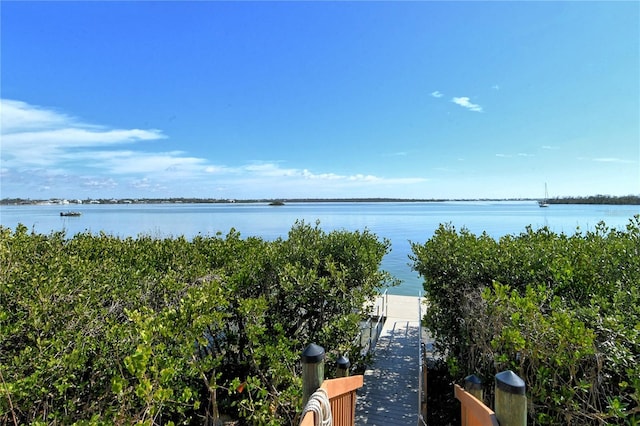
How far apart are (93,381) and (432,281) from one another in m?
3.60

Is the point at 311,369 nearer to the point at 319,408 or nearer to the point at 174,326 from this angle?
the point at 319,408

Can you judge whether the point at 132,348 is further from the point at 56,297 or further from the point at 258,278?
the point at 258,278

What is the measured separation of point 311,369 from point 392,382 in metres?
3.60

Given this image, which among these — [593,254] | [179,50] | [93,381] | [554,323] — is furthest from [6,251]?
[179,50]

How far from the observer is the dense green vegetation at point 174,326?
2084mm

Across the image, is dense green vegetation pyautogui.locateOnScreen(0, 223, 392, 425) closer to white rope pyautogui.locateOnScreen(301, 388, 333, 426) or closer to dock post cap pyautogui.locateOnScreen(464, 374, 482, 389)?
white rope pyautogui.locateOnScreen(301, 388, 333, 426)

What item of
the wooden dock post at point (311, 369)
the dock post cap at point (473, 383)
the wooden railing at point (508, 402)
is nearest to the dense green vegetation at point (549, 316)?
the dock post cap at point (473, 383)

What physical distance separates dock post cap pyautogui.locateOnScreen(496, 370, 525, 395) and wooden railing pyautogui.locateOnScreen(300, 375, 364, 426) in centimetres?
87

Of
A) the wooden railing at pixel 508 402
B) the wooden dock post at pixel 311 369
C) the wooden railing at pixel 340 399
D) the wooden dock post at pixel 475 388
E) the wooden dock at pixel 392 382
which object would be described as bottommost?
the wooden dock at pixel 392 382

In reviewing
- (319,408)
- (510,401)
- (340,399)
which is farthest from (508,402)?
(340,399)

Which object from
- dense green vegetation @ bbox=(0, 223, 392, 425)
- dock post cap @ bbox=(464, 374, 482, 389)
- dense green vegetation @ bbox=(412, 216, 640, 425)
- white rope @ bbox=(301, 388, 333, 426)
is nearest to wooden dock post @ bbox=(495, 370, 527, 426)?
dock post cap @ bbox=(464, 374, 482, 389)

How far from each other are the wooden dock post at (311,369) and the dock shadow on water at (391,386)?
2638 millimetres

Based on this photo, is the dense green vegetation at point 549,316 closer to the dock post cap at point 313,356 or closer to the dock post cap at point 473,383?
the dock post cap at point 473,383

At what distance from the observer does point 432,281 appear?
13.4 feet
